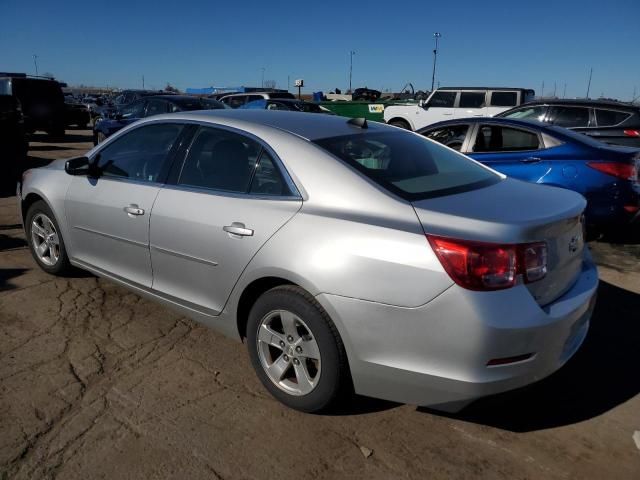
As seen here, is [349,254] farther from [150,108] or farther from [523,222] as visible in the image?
[150,108]

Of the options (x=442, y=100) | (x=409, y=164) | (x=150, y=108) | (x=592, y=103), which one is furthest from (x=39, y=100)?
(x=409, y=164)

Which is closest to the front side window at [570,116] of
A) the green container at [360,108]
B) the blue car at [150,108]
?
the blue car at [150,108]

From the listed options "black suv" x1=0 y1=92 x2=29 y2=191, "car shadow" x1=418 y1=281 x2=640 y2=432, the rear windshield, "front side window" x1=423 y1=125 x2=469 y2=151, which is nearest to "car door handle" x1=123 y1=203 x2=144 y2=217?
the rear windshield

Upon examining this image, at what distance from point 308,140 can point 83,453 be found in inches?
75.8

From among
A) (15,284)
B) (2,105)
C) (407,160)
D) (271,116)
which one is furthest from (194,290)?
(2,105)

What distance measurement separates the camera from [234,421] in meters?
2.72

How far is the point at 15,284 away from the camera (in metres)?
4.46

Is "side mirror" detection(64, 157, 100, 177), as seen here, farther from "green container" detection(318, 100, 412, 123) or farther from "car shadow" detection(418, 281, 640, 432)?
"green container" detection(318, 100, 412, 123)

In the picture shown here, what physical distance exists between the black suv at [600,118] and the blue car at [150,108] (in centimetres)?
706

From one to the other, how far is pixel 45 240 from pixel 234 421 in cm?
282

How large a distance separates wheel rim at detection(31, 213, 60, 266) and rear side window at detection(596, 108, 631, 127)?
8.41 meters

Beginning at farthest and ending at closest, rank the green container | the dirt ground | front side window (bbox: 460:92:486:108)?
1. the green container
2. front side window (bbox: 460:92:486:108)
3. the dirt ground

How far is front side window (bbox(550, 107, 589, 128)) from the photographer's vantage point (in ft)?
29.5

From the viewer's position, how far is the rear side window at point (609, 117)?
8602 mm
